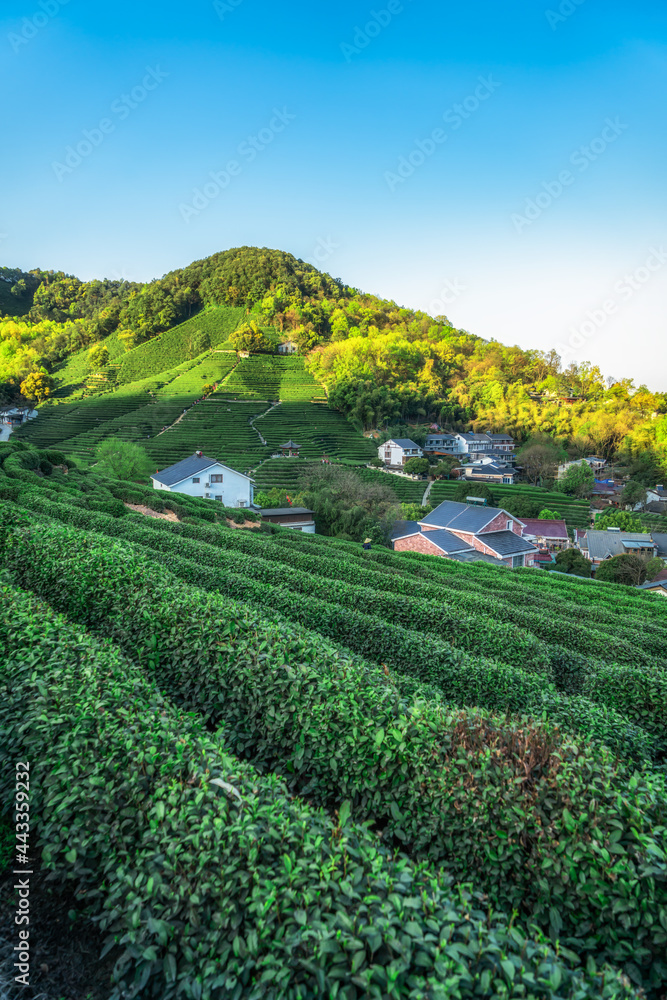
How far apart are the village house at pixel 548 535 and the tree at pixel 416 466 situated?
14853 millimetres

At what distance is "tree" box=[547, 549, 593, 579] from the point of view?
34875 millimetres

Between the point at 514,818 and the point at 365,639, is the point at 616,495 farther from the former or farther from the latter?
the point at 514,818

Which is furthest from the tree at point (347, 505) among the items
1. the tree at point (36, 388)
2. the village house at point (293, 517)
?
the tree at point (36, 388)

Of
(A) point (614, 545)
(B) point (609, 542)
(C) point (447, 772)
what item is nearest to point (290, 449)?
(B) point (609, 542)

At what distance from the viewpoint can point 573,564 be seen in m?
35.0

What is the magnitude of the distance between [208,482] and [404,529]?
15.5 meters

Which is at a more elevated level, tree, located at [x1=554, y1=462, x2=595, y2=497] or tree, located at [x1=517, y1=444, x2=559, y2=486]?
tree, located at [x1=517, y1=444, x2=559, y2=486]

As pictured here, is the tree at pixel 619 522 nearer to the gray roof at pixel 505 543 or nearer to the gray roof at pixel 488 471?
the gray roof at pixel 488 471

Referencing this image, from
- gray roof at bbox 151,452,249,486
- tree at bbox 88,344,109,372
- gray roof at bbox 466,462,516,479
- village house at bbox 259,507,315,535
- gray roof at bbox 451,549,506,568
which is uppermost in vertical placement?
tree at bbox 88,344,109,372

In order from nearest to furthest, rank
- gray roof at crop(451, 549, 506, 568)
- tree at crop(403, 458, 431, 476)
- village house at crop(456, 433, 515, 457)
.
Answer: gray roof at crop(451, 549, 506, 568) → tree at crop(403, 458, 431, 476) → village house at crop(456, 433, 515, 457)

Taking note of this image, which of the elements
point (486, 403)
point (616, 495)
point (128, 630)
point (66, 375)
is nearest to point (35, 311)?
point (66, 375)

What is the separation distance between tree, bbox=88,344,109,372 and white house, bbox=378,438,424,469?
47.5 m

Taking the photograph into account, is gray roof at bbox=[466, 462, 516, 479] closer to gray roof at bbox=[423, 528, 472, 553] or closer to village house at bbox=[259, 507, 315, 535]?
gray roof at bbox=[423, 528, 472, 553]

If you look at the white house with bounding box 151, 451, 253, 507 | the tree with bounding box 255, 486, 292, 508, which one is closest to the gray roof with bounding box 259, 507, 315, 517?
the tree with bounding box 255, 486, 292, 508
